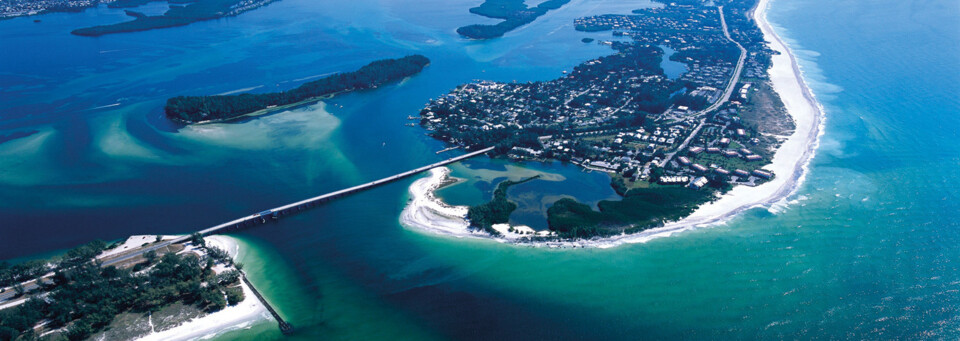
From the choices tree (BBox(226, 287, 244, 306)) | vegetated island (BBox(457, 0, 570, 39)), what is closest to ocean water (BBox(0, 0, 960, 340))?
tree (BBox(226, 287, 244, 306))

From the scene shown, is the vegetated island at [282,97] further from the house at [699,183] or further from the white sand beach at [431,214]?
the house at [699,183]

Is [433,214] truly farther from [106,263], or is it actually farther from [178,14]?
[178,14]

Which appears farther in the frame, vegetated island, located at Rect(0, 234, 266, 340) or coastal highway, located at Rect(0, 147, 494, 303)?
coastal highway, located at Rect(0, 147, 494, 303)

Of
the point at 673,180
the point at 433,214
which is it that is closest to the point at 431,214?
the point at 433,214

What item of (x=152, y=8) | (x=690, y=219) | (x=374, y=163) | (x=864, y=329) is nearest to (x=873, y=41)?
(x=690, y=219)

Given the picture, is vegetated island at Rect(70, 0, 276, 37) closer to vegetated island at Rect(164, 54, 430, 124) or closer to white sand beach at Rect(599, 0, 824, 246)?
vegetated island at Rect(164, 54, 430, 124)

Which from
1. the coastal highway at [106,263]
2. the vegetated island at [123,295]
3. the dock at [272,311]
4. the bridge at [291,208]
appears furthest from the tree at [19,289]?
the dock at [272,311]

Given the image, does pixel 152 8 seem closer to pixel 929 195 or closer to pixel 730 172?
pixel 730 172
